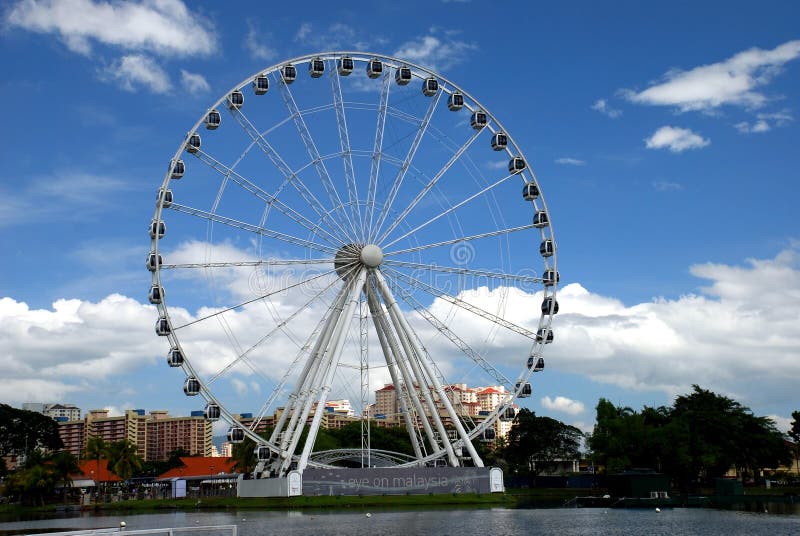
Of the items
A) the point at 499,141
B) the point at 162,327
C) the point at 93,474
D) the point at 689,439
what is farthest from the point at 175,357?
the point at 93,474

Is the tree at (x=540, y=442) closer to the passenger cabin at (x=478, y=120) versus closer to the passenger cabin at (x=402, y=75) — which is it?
the passenger cabin at (x=478, y=120)

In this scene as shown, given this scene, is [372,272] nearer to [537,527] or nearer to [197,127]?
[197,127]

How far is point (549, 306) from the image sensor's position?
227ft

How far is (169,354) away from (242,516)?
12198 millimetres

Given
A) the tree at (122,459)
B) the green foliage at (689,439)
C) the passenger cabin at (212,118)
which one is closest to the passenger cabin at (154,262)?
the passenger cabin at (212,118)

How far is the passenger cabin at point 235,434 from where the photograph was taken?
62947mm

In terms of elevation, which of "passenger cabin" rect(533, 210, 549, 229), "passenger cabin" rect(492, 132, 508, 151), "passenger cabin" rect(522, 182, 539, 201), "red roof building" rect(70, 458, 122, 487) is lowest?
"red roof building" rect(70, 458, 122, 487)

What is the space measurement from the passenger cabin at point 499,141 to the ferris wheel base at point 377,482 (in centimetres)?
2436

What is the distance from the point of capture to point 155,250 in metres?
62.4

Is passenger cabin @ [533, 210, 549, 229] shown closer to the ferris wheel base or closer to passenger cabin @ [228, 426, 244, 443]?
the ferris wheel base

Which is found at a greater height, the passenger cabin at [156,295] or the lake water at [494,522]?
the passenger cabin at [156,295]

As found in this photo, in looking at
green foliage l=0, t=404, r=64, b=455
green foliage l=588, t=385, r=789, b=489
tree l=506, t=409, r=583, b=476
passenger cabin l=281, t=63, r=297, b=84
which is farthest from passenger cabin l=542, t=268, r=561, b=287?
green foliage l=0, t=404, r=64, b=455

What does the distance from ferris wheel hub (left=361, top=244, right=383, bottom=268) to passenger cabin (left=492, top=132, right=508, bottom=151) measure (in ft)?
39.6

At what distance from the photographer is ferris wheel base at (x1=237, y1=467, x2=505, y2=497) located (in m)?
65.3
